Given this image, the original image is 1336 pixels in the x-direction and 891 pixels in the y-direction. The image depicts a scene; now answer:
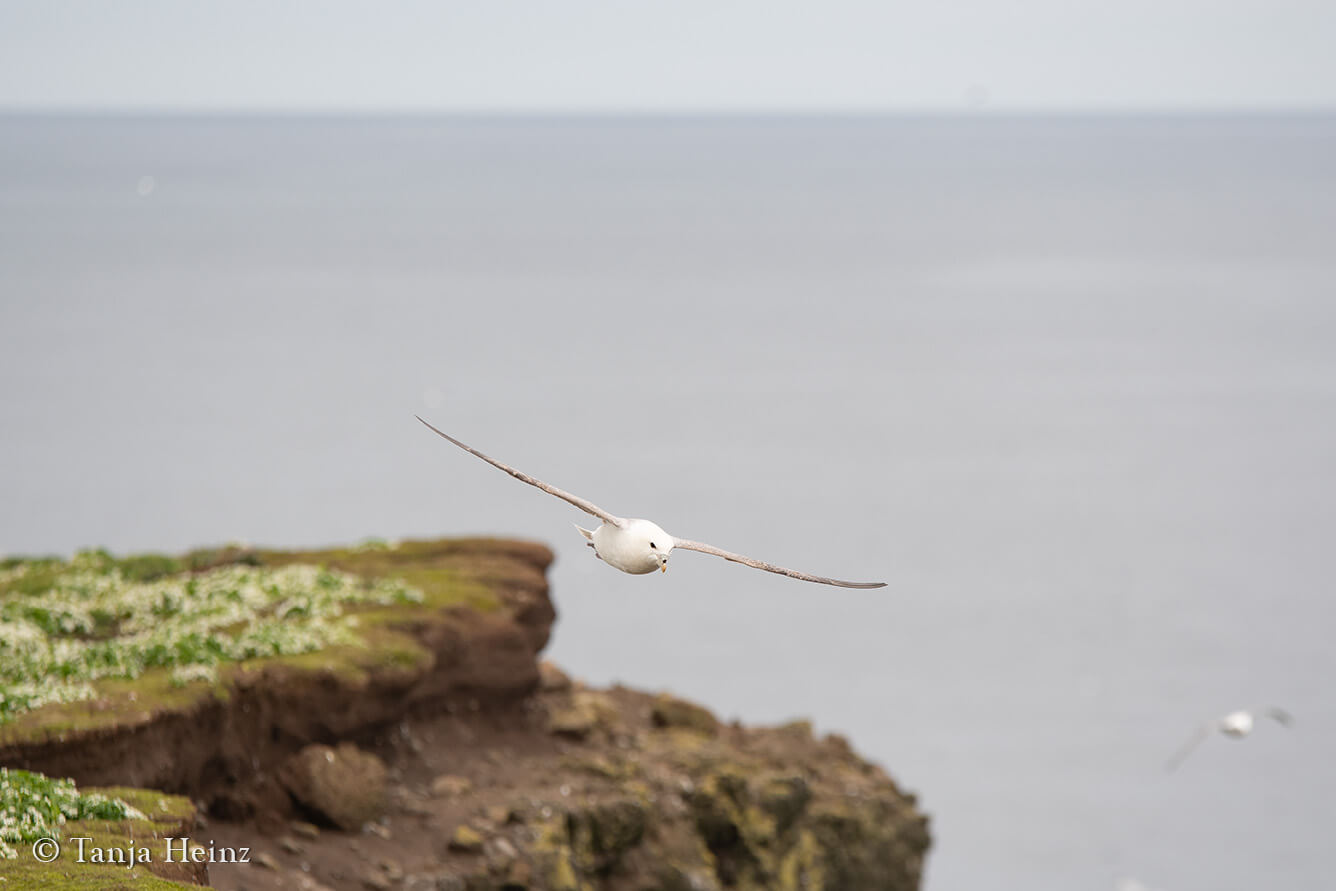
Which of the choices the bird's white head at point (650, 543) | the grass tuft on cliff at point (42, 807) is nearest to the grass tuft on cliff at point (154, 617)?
the grass tuft on cliff at point (42, 807)

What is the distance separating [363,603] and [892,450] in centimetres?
15785

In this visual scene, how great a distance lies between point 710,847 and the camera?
83.0 feet

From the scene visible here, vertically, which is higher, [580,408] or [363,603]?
[580,408]

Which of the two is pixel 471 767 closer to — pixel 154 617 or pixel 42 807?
pixel 154 617

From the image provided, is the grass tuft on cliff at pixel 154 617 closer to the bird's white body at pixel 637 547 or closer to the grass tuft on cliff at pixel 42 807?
the grass tuft on cliff at pixel 42 807

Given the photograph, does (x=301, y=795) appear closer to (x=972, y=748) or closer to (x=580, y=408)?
(x=972, y=748)

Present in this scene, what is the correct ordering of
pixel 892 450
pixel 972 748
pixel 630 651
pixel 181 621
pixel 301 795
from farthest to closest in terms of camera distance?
1. pixel 892 450
2. pixel 630 651
3. pixel 972 748
4. pixel 181 621
5. pixel 301 795

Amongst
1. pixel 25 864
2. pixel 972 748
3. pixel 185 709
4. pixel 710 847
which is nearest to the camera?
pixel 25 864

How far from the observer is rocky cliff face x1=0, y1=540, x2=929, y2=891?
63.9 ft

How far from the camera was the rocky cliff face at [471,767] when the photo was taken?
63.9 feet

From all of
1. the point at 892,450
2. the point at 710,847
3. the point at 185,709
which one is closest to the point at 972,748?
the point at 892,450

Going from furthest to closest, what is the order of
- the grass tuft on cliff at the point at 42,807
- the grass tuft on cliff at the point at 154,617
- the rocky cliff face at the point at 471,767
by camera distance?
the grass tuft on cliff at the point at 154,617
the rocky cliff face at the point at 471,767
the grass tuft on cliff at the point at 42,807

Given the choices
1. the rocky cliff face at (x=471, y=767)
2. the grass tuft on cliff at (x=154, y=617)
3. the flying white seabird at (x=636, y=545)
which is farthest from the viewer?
→ the grass tuft on cliff at (x=154, y=617)

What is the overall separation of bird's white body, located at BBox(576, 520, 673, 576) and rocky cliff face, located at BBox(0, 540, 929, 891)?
5634 mm
